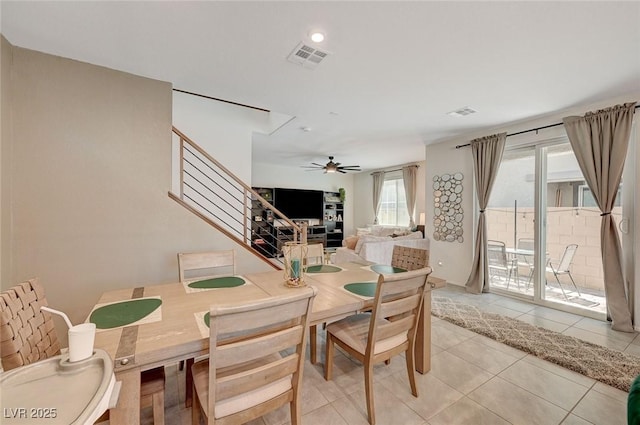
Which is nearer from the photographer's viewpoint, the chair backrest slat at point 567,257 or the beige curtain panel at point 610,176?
the beige curtain panel at point 610,176

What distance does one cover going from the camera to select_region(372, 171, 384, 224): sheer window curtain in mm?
8328

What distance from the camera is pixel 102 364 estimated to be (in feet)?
2.83

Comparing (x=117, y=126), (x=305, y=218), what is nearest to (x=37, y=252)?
(x=117, y=126)

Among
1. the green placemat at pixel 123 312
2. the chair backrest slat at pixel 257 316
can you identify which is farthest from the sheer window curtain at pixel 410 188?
the green placemat at pixel 123 312

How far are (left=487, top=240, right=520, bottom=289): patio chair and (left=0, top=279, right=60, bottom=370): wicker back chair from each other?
16.4 feet

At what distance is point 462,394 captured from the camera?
74.0 inches

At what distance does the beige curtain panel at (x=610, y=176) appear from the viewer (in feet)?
9.41

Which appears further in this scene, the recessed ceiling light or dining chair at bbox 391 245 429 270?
dining chair at bbox 391 245 429 270

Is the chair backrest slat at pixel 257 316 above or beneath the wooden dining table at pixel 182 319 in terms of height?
above

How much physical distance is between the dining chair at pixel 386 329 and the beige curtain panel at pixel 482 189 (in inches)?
118

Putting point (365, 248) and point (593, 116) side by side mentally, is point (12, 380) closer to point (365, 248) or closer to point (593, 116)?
point (365, 248)

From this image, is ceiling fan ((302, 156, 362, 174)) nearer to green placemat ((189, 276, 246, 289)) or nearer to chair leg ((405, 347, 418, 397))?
green placemat ((189, 276, 246, 289))

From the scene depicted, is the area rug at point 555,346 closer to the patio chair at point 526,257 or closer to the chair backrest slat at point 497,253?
the patio chair at point 526,257

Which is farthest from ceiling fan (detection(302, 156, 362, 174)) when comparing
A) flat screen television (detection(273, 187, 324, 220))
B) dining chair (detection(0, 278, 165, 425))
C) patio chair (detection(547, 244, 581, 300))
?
dining chair (detection(0, 278, 165, 425))
